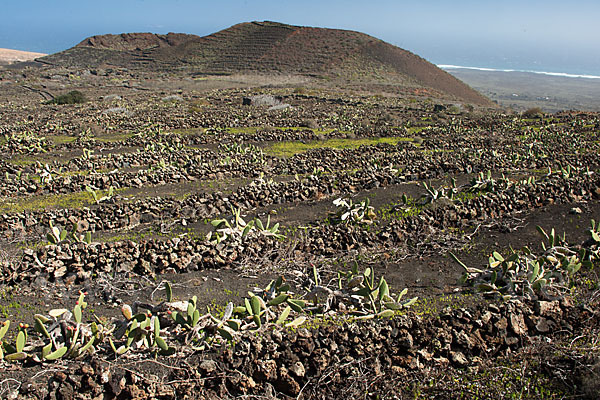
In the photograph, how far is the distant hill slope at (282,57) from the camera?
233ft

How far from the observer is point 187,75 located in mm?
73375

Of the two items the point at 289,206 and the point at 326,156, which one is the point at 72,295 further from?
the point at 326,156

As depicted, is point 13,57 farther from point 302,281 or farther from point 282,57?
point 302,281

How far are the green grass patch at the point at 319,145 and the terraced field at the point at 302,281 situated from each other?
2.72 metres

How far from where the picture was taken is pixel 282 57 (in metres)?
82.6

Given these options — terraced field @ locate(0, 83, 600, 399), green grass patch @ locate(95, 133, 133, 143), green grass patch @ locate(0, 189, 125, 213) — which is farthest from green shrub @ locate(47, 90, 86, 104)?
green grass patch @ locate(0, 189, 125, 213)

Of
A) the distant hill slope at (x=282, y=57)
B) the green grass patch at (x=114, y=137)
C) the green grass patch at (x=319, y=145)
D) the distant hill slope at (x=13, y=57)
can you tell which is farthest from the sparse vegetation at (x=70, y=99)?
the distant hill slope at (x=13, y=57)

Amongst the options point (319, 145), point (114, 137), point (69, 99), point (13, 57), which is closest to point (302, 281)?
point (319, 145)

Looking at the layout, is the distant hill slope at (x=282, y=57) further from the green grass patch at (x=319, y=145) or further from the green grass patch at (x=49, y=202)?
the green grass patch at (x=49, y=202)

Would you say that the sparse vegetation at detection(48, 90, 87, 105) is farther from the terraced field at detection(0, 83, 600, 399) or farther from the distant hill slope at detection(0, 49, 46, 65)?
the distant hill slope at detection(0, 49, 46, 65)

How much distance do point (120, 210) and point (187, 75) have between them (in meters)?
68.3

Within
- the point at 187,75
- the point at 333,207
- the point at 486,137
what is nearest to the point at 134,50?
the point at 187,75

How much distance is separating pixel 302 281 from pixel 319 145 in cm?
1340

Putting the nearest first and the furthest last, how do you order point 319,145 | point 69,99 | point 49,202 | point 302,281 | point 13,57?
point 302,281 < point 49,202 < point 319,145 < point 69,99 < point 13,57
